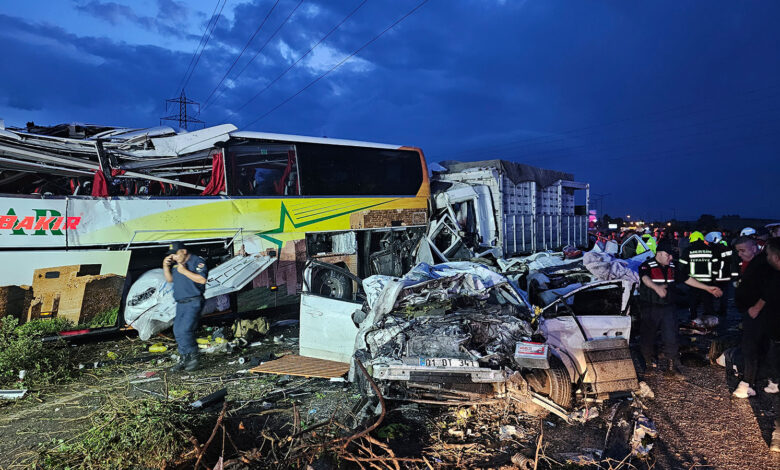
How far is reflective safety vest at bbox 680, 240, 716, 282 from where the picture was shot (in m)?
5.93

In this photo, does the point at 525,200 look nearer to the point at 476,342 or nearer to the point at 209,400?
the point at 476,342

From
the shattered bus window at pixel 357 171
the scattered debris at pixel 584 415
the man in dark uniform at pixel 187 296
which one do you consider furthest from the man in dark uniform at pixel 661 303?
the man in dark uniform at pixel 187 296

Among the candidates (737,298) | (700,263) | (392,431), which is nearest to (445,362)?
(392,431)

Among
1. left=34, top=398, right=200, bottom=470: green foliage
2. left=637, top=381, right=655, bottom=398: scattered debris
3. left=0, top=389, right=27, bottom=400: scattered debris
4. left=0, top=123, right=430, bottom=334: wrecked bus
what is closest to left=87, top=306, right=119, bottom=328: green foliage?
left=0, top=123, right=430, bottom=334: wrecked bus

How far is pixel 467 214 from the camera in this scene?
418 inches

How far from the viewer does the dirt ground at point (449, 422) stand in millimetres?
3348

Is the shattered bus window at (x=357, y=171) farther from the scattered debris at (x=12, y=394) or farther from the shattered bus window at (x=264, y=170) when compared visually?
the scattered debris at (x=12, y=394)

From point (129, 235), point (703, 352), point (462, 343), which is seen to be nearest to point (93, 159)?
point (129, 235)

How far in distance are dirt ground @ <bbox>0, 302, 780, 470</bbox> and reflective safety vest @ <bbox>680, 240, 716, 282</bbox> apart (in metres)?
1.19

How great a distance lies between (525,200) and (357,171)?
540 centimetres

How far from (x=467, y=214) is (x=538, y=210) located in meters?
2.92

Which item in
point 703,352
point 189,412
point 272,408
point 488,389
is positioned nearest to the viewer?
point 189,412

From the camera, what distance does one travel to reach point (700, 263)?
597 centimetres

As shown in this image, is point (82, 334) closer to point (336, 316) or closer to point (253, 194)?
point (253, 194)
